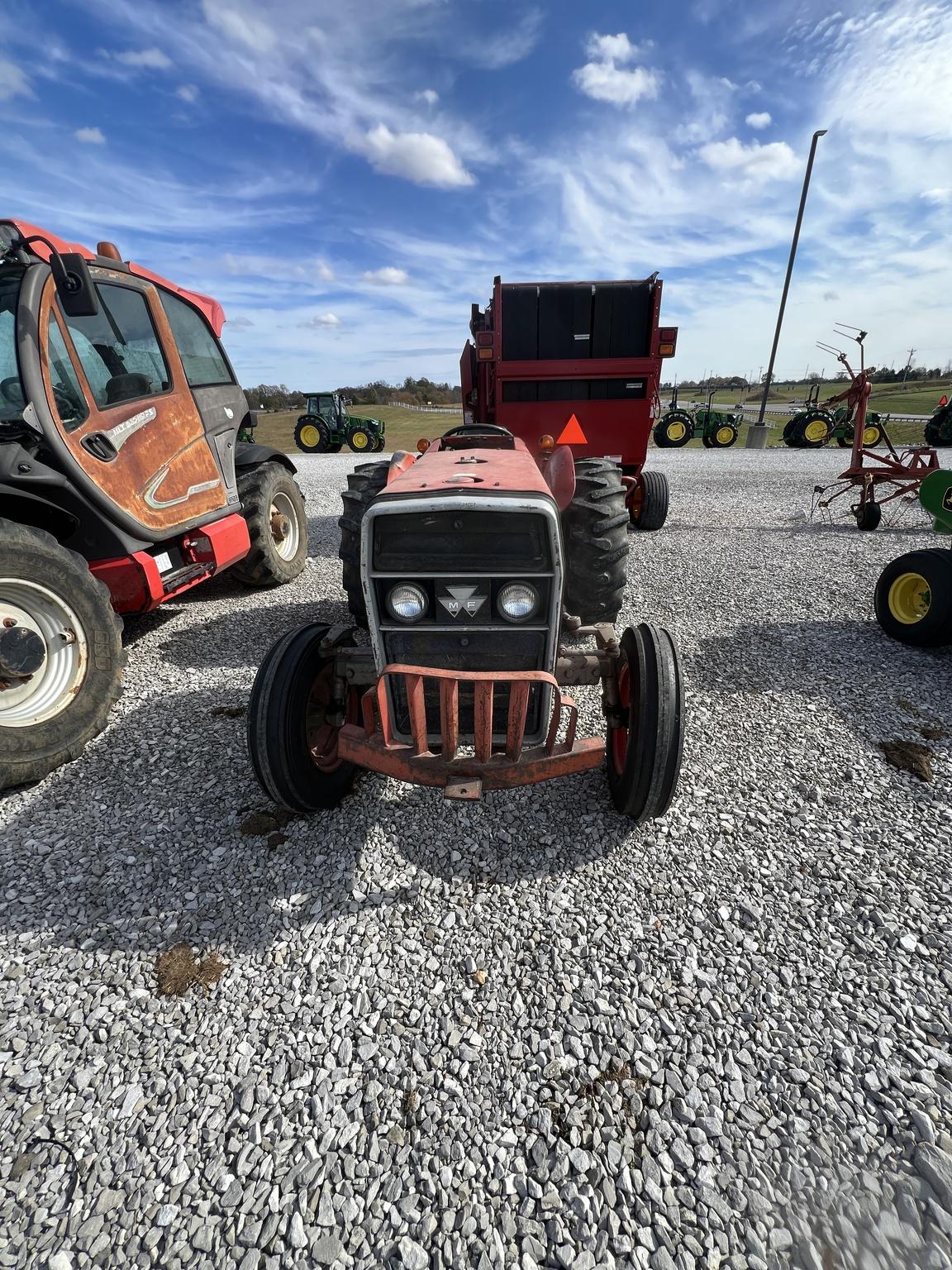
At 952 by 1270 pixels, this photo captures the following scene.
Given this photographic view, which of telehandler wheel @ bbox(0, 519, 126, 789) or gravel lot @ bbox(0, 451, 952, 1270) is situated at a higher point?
telehandler wheel @ bbox(0, 519, 126, 789)

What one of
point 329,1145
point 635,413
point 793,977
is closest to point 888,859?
point 793,977

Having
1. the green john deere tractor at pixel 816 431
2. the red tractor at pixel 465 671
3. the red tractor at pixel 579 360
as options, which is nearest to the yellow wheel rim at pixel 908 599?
the red tractor at pixel 579 360

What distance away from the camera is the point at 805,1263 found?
127cm

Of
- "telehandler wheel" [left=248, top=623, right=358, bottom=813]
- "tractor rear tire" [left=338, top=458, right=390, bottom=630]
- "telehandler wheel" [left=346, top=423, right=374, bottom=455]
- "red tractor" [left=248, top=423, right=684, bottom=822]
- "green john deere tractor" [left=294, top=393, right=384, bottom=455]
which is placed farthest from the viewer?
"telehandler wheel" [left=346, top=423, right=374, bottom=455]

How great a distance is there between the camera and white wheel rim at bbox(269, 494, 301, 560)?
5.68 meters

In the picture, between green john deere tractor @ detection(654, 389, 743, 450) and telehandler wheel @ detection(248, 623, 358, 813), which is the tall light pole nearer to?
green john deere tractor @ detection(654, 389, 743, 450)

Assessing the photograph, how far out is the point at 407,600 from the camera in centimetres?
223

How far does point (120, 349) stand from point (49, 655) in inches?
83.8

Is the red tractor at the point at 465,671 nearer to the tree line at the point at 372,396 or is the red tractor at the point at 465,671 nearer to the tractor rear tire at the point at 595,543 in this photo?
the tractor rear tire at the point at 595,543

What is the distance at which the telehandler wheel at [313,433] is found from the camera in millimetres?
18672

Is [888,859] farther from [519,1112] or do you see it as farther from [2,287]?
[2,287]

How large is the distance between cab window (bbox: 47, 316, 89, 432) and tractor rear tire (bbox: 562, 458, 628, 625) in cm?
290

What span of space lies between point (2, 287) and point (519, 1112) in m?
4.48

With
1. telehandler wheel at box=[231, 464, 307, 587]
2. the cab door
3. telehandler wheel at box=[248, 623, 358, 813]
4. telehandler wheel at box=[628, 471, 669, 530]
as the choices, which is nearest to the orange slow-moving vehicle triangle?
telehandler wheel at box=[628, 471, 669, 530]
